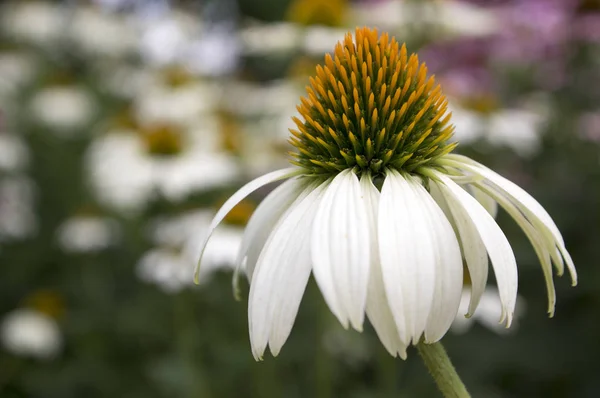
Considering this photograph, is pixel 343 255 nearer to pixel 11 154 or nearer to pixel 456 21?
pixel 456 21

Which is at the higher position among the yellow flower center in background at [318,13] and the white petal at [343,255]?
the yellow flower center in background at [318,13]

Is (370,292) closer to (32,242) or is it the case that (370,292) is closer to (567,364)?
(567,364)

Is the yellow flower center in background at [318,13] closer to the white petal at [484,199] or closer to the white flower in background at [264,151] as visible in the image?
the white flower in background at [264,151]

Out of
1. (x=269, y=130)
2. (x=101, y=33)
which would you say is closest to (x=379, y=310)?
(x=269, y=130)

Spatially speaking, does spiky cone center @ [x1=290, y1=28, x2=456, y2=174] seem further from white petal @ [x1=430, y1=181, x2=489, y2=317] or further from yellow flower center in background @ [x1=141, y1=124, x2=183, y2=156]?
yellow flower center in background @ [x1=141, y1=124, x2=183, y2=156]

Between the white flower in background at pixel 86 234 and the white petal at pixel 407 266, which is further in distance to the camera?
the white flower in background at pixel 86 234

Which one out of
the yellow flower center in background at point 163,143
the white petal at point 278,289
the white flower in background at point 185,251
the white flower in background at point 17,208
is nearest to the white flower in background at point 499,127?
the white flower in background at point 185,251

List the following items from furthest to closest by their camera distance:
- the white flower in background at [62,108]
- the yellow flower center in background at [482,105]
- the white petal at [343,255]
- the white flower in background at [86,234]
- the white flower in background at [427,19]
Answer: the white flower in background at [62,108]
the white flower in background at [86,234]
the white flower in background at [427,19]
the yellow flower center in background at [482,105]
the white petal at [343,255]
